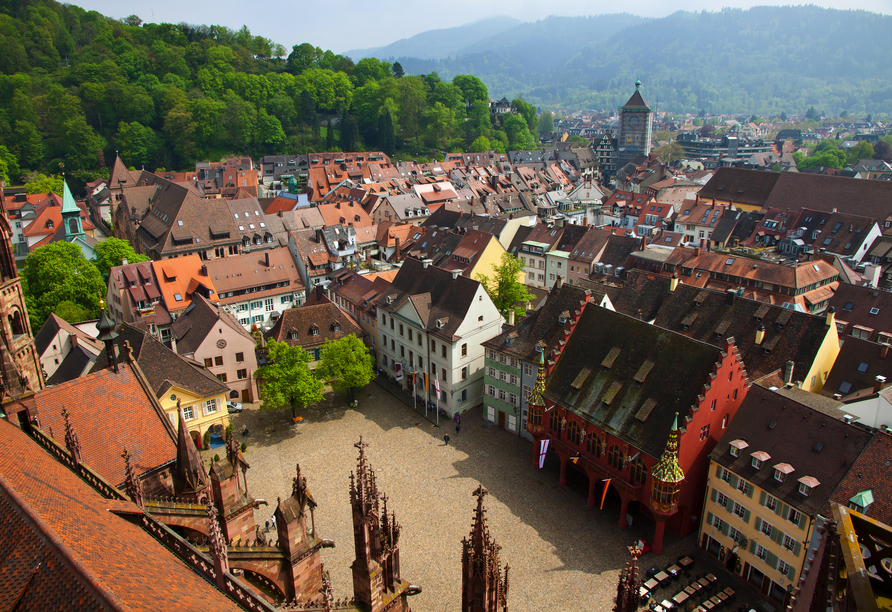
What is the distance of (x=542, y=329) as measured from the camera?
4475 centimetres

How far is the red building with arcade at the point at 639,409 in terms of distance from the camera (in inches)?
1313

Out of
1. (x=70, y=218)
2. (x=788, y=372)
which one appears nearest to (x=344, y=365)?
(x=788, y=372)

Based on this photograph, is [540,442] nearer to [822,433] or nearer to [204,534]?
[822,433]

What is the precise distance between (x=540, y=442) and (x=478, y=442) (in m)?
6.67

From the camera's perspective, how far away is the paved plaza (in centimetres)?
3167

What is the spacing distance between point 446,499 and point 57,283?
47.9m

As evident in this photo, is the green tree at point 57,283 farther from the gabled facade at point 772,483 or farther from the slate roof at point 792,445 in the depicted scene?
the slate roof at point 792,445

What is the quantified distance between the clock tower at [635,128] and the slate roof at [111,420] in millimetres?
178494

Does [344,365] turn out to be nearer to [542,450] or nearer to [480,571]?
[542,450]

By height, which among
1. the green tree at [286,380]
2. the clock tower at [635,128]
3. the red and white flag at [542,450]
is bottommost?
the red and white flag at [542,450]

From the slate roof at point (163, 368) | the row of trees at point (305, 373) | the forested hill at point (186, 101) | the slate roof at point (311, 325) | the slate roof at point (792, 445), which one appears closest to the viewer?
the slate roof at point (792, 445)

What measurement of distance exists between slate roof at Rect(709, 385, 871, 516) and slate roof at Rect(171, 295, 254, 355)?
37422 mm

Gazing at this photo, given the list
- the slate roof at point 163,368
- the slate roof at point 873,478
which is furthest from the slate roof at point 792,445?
the slate roof at point 163,368

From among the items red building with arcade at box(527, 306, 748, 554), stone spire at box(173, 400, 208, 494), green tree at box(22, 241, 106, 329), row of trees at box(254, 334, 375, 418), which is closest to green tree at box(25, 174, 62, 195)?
green tree at box(22, 241, 106, 329)
